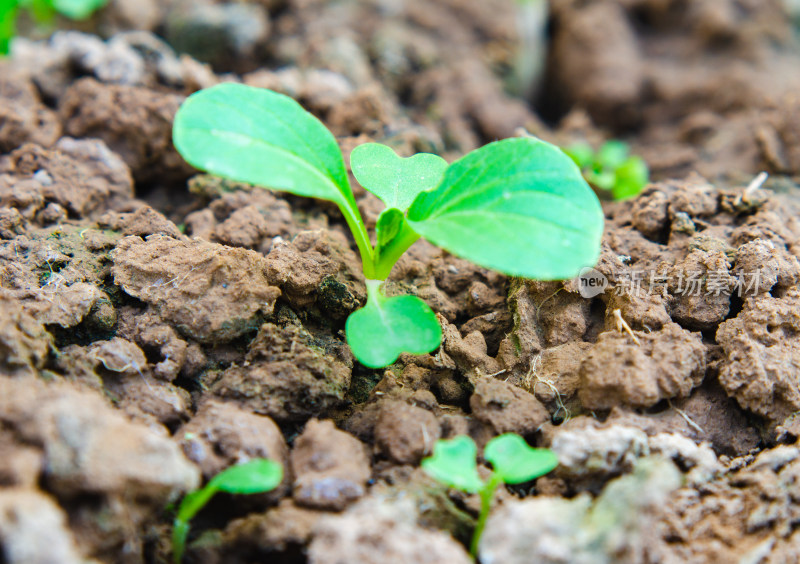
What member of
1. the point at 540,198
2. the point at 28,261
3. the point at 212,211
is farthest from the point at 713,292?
the point at 28,261

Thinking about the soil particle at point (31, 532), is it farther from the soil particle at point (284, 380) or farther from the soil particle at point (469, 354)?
the soil particle at point (469, 354)

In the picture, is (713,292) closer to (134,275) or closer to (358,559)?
(358,559)

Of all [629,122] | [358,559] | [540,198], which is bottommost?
[629,122]

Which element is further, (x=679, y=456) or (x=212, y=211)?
(x=212, y=211)

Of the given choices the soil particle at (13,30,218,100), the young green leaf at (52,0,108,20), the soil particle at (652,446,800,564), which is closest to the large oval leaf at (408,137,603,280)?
the soil particle at (652,446,800,564)

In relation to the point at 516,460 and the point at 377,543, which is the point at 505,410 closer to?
the point at 516,460

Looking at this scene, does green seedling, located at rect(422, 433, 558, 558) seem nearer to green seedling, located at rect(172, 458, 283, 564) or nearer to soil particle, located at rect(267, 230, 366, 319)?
green seedling, located at rect(172, 458, 283, 564)

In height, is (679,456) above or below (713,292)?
below

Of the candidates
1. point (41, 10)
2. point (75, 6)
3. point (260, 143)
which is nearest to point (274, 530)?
point (260, 143)
